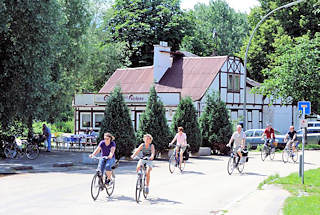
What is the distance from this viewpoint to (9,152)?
2578 centimetres

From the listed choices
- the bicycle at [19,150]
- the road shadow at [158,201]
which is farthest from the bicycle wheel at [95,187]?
the bicycle at [19,150]

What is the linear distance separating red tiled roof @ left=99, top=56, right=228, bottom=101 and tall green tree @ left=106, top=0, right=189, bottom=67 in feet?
30.7

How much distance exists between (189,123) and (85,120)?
1649 cm

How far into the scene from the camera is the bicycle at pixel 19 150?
83.7 ft

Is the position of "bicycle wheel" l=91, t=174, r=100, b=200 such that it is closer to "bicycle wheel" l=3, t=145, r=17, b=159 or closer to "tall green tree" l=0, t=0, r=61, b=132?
"tall green tree" l=0, t=0, r=61, b=132

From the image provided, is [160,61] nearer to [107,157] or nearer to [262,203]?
[107,157]

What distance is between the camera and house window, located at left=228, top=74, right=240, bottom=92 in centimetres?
4259

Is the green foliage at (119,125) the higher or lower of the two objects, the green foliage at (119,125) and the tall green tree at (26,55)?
the lower

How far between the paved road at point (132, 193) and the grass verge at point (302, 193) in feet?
1.78

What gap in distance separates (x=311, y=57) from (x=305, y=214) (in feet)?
86.0

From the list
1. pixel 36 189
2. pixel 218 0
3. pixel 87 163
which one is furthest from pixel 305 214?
pixel 218 0

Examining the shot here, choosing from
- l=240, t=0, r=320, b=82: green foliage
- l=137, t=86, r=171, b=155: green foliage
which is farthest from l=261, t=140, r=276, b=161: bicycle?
l=240, t=0, r=320, b=82: green foliage

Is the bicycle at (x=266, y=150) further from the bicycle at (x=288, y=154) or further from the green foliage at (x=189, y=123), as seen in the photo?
the green foliage at (x=189, y=123)

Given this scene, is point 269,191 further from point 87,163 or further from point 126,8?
point 126,8
